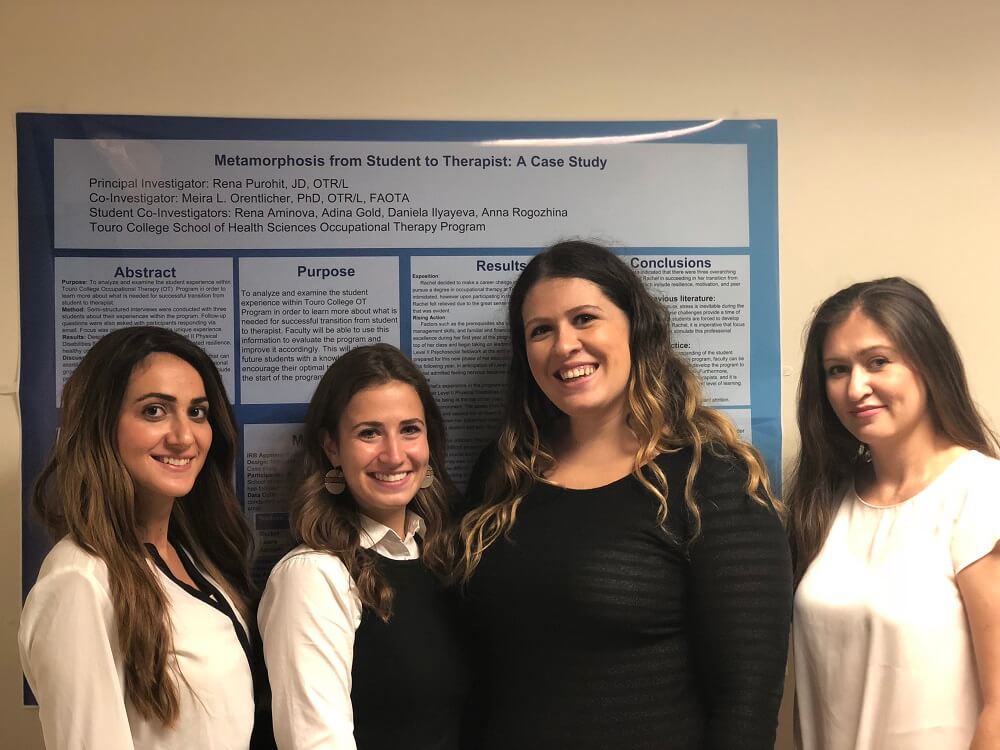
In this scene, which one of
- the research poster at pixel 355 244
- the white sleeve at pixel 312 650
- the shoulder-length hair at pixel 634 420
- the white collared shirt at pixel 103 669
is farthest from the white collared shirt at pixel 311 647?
the research poster at pixel 355 244

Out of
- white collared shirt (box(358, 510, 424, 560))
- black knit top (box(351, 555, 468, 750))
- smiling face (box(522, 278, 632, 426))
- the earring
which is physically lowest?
black knit top (box(351, 555, 468, 750))

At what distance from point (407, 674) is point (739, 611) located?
66 centimetres

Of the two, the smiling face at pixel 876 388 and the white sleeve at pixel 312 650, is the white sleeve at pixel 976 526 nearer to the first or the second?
the smiling face at pixel 876 388

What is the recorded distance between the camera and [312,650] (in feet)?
4.75

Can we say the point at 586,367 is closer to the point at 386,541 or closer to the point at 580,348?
the point at 580,348

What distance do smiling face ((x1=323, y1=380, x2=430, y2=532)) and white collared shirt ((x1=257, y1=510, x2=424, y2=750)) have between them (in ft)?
0.51

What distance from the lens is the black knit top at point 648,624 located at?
4.79 feet

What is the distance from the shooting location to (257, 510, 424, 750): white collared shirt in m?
1.41

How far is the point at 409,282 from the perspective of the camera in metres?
1.99

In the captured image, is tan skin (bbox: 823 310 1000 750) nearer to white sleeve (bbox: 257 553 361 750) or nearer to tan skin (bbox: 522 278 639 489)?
tan skin (bbox: 522 278 639 489)

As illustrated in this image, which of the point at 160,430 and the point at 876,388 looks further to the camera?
the point at 876,388

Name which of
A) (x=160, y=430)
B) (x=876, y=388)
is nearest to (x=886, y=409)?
(x=876, y=388)

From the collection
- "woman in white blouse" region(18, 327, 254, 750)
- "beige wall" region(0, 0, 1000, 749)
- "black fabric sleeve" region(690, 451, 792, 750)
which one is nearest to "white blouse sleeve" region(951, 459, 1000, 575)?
"black fabric sleeve" region(690, 451, 792, 750)

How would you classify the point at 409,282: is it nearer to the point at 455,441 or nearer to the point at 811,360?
the point at 455,441
